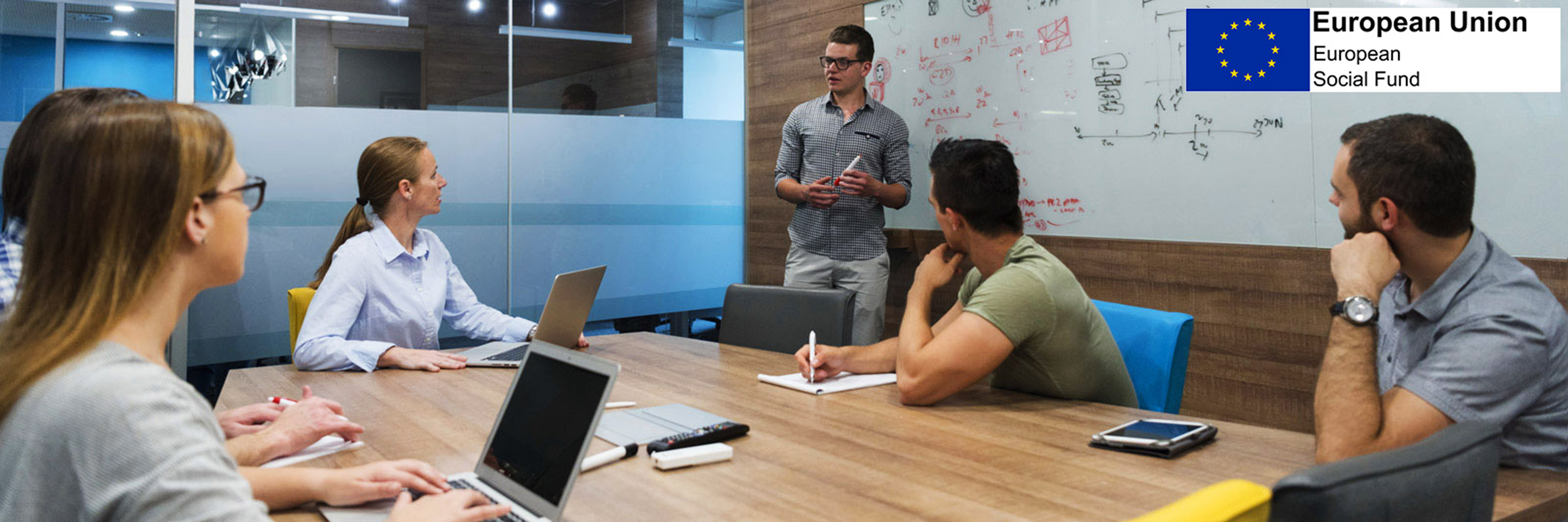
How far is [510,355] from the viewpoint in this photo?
257 cm

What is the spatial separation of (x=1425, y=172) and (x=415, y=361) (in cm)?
215

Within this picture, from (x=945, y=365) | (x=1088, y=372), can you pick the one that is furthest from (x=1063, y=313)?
(x=945, y=365)

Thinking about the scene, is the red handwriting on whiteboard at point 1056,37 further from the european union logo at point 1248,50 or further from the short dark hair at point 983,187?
the short dark hair at point 983,187

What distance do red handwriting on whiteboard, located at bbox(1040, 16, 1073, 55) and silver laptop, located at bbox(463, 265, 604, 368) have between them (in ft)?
7.34

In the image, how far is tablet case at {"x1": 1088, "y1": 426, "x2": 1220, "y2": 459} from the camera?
1510 mm

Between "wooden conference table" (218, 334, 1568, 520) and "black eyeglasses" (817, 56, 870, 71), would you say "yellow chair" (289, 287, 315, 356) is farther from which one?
"black eyeglasses" (817, 56, 870, 71)

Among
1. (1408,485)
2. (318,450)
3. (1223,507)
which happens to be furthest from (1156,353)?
(318,450)

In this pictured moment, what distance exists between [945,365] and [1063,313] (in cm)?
30

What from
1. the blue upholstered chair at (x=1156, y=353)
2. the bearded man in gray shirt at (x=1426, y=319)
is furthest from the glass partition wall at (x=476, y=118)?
the bearded man in gray shirt at (x=1426, y=319)

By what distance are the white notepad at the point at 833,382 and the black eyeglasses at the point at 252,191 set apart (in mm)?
1234

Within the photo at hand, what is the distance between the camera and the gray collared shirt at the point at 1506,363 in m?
1.42

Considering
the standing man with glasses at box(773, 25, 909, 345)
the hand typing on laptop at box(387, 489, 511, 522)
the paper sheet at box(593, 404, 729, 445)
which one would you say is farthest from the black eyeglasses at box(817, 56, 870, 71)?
the hand typing on laptop at box(387, 489, 511, 522)

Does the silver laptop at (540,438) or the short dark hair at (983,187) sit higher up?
the short dark hair at (983,187)

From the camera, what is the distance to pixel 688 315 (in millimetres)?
5355
